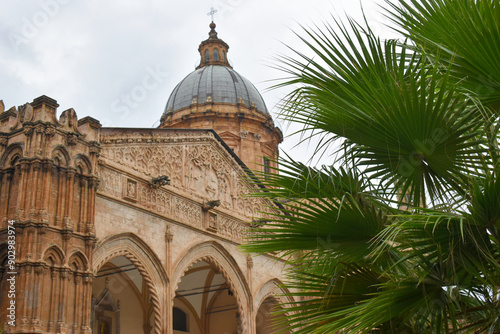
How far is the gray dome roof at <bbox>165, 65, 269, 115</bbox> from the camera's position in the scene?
3434 centimetres

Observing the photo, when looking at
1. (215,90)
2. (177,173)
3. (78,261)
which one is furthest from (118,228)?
(215,90)

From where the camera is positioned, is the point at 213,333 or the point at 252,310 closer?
the point at 252,310

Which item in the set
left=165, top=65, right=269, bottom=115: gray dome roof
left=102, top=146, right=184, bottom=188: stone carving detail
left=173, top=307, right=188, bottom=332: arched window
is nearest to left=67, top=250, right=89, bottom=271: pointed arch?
left=102, top=146, right=184, bottom=188: stone carving detail

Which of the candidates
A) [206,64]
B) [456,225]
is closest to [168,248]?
[456,225]

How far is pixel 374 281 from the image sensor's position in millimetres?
5355

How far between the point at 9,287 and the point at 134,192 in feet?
17.2

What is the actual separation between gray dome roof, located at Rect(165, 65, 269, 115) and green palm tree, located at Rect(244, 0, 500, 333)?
93.5ft

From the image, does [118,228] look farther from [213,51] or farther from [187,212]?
[213,51]

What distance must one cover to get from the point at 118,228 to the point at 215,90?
1945cm

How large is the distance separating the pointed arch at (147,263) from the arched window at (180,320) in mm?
7544

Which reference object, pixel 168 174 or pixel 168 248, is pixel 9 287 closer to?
pixel 168 248

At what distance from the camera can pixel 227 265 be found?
68.2 feet

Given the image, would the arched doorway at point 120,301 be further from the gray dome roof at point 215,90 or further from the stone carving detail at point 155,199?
the gray dome roof at point 215,90

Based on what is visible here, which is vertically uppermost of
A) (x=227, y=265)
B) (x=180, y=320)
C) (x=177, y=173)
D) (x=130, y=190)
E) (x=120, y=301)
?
(x=177, y=173)
